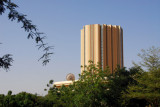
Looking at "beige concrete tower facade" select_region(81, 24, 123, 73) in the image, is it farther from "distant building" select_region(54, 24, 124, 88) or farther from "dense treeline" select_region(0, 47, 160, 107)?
"dense treeline" select_region(0, 47, 160, 107)

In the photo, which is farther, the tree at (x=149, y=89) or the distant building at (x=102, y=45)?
the distant building at (x=102, y=45)

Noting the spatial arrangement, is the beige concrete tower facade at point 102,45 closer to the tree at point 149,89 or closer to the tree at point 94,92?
the tree at point 94,92

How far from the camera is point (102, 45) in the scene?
66.6 meters

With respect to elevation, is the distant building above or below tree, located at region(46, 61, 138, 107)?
above

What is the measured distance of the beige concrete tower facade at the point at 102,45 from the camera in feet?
218

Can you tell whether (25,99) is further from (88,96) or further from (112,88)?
(112,88)

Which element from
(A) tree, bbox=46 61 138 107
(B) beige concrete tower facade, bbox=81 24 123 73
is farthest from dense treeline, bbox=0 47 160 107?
(B) beige concrete tower facade, bbox=81 24 123 73

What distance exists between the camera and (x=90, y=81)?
22.3 m

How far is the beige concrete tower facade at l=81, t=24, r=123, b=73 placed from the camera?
6638cm

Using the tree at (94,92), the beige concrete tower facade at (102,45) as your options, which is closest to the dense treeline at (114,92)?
the tree at (94,92)

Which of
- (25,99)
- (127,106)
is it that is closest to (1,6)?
(25,99)

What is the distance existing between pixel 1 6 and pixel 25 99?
13427 mm

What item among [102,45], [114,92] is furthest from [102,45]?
[114,92]

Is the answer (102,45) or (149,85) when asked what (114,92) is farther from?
(102,45)
